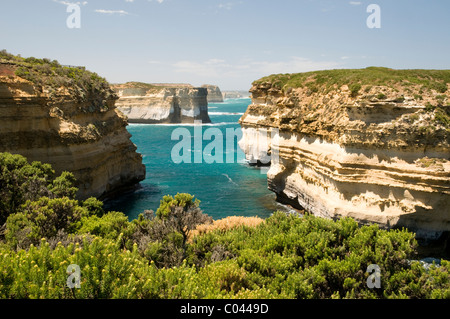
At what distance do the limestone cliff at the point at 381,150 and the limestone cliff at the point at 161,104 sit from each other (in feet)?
323

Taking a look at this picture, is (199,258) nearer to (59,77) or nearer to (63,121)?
(63,121)

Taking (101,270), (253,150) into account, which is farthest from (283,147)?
(101,270)

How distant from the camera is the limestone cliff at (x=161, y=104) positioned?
126 meters

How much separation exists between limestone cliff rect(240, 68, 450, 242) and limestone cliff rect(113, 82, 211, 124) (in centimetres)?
9854

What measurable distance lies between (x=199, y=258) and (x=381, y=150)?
16.3 metres

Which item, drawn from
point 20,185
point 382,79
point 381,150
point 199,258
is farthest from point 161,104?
point 199,258

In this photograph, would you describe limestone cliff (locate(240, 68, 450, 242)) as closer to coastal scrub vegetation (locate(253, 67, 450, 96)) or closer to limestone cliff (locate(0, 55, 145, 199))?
coastal scrub vegetation (locate(253, 67, 450, 96))

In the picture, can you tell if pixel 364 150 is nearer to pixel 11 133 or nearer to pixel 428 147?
pixel 428 147

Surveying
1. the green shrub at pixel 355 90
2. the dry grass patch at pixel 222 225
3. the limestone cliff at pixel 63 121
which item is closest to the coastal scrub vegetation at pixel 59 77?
the limestone cliff at pixel 63 121

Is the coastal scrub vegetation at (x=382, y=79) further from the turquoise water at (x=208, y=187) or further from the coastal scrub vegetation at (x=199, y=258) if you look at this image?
the coastal scrub vegetation at (x=199, y=258)

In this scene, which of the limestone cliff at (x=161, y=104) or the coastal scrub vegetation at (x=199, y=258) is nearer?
the coastal scrub vegetation at (x=199, y=258)

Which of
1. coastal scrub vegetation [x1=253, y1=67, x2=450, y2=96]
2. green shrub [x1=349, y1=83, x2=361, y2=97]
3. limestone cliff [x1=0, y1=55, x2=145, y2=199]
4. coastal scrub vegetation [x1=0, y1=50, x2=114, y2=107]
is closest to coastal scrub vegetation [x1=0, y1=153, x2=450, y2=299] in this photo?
limestone cliff [x1=0, y1=55, x2=145, y2=199]

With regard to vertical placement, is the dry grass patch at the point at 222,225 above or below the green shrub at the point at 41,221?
below
